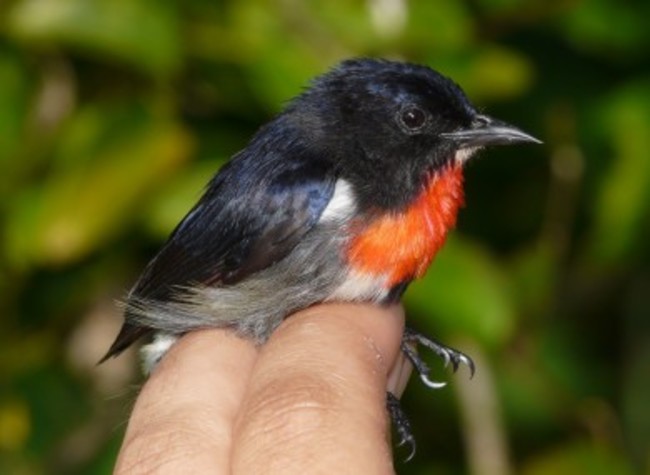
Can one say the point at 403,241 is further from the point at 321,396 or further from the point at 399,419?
the point at 321,396

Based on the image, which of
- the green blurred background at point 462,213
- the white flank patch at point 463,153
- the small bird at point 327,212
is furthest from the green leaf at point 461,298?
the white flank patch at point 463,153

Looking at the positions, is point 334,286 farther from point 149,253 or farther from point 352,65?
point 149,253

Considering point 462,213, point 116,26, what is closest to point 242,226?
point 116,26

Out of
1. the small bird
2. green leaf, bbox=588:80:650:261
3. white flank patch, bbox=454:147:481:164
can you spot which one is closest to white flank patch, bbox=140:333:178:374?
the small bird

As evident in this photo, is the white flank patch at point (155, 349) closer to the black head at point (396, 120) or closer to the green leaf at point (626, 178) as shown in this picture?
the black head at point (396, 120)

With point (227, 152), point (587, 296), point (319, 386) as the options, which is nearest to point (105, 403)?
point (227, 152)

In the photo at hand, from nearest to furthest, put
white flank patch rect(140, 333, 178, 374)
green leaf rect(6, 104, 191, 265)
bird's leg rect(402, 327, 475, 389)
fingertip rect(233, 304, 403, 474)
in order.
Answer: fingertip rect(233, 304, 403, 474)
white flank patch rect(140, 333, 178, 374)
bird's leg rect(402, 327, 475, 389)
green leaf rect(6, 104, 191, 265)

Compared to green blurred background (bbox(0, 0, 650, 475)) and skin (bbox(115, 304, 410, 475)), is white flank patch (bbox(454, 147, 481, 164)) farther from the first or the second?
skin (bbox(115, 304, 410, 475))

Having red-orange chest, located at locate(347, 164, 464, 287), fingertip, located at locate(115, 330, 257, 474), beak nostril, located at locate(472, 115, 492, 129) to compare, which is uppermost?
beak nostril, located at locate(472, 115, 492, 129)
